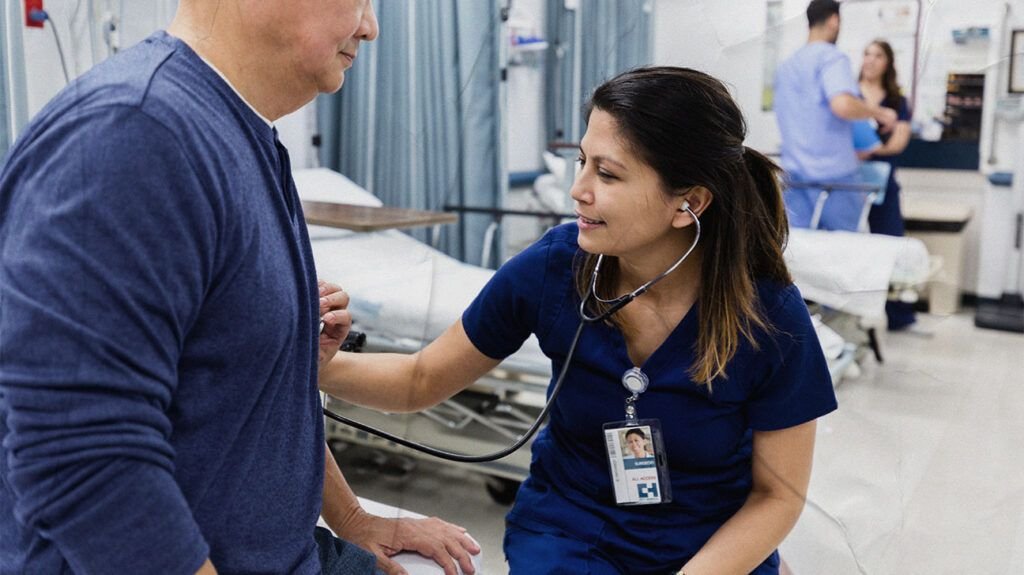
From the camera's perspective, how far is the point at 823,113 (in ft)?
2.50

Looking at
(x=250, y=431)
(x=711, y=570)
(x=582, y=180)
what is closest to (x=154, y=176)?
(x=250, y=431)

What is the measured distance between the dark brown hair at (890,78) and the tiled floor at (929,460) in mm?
175

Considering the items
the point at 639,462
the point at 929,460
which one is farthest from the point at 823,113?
the point at 639,462

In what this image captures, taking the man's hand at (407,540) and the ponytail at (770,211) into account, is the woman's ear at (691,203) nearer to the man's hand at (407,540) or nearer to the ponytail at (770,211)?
the ponytail at (770,211)

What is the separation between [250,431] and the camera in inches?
28.3

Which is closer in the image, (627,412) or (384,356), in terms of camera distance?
(627,412)

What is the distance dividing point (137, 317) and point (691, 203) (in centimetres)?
58

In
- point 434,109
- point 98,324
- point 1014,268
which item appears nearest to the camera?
point 98,324

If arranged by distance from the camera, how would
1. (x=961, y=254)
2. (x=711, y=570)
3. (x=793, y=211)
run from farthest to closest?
1. (x=711, y=570)
2. (x=793, y=211)
3. (x=961, y=254)

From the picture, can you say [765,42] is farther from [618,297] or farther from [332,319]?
[332,319]

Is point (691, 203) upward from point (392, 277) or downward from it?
Answer: upward

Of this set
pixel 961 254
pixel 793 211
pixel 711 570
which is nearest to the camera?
pixel 961 254

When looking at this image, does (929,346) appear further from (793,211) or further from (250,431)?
(250,431)

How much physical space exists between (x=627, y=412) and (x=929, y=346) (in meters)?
0.34
